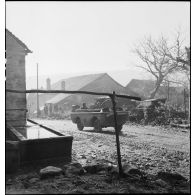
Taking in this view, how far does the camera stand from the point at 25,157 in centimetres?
575

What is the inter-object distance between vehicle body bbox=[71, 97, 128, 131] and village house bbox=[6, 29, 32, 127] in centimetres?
427

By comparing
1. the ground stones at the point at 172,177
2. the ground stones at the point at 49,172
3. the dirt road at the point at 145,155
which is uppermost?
the ground stones at the point at 49,172

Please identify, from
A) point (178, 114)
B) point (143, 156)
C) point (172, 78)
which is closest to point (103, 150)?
point (143, 156)

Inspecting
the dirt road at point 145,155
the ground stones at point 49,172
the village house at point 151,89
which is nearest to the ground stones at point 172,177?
the dirt road at point 145,155

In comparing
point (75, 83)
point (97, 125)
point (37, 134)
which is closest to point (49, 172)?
point (37, 134)

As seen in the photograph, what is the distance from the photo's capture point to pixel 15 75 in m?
11.6

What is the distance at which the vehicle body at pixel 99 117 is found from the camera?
1404 centimetres

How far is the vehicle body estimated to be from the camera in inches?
553

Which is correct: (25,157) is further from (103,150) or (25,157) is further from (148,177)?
(103,150)

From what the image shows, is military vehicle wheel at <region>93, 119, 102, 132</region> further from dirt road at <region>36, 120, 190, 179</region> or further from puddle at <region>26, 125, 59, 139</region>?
puddle at <region>26, 125, 59, 139</region>

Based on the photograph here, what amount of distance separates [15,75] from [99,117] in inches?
195

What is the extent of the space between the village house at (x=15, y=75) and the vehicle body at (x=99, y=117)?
168 inches

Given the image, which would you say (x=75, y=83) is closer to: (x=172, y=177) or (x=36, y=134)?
(x=36, y=134)

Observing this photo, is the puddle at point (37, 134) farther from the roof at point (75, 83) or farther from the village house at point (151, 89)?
the village house at point (151, 89)
